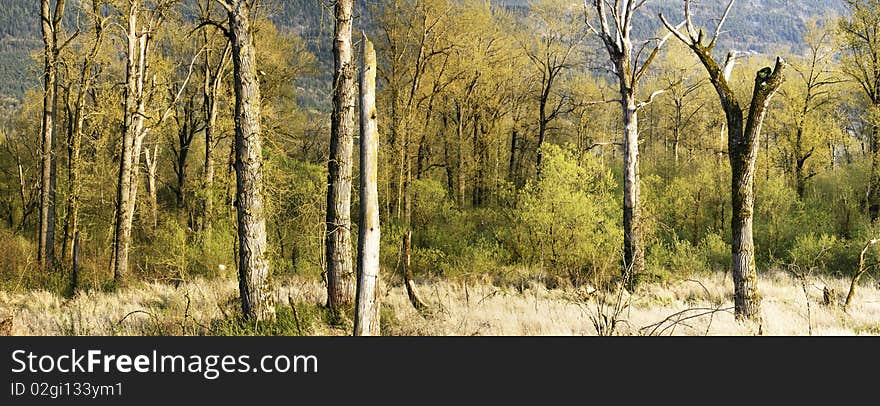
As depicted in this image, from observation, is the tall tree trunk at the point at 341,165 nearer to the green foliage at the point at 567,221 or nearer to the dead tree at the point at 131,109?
the dead tree at the point at 131,109

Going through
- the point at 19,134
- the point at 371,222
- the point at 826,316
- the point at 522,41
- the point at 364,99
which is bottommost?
the point at 826,316

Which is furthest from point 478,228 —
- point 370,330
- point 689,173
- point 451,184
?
point 370,330

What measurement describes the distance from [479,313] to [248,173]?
3684mm

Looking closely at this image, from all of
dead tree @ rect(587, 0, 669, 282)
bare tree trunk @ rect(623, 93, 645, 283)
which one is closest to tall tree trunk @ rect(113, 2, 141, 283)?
dead tree @ rect(587, 0, 669, 282)

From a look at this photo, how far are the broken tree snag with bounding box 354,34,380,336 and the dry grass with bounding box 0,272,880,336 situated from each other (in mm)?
1007

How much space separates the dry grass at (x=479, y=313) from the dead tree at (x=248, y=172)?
19.7 inches

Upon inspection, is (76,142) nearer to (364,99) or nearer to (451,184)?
(364,99)

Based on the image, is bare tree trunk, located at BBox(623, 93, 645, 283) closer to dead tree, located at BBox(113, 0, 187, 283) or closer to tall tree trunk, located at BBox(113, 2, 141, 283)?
dead tree, located at BBox(113, 0, 187, 283)

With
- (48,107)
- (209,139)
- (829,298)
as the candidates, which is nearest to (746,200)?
(829,298)

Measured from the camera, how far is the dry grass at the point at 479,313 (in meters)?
7.71

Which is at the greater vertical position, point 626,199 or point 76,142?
point 76,142

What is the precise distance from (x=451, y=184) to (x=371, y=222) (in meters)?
24.5

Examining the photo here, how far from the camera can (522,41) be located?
2725 centimetres

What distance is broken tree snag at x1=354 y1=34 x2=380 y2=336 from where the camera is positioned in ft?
20.7
